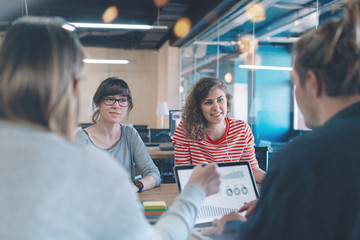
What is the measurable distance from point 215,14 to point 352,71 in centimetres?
576

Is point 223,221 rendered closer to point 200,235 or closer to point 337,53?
point 200,235

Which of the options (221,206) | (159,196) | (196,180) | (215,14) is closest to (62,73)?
(196,180)

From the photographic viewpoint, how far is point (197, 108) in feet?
8.87

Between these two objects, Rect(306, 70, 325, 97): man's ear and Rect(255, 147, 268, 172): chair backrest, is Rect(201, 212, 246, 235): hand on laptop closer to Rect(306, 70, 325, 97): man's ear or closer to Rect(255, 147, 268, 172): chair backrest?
Rect(306, 70, 325, 97): man's ear

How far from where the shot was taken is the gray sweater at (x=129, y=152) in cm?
248

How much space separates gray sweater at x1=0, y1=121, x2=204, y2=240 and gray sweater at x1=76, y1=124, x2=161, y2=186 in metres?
1.68

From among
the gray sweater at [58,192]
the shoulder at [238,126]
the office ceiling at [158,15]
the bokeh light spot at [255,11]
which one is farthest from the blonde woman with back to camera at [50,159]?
the bokeh light spot at [255,11]

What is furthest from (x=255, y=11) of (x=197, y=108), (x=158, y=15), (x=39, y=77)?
(x=39, y=77)

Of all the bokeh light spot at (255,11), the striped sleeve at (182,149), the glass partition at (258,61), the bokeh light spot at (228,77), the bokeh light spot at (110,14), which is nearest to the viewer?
the striped sleeve at (182,149)

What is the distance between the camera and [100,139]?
2561 mm

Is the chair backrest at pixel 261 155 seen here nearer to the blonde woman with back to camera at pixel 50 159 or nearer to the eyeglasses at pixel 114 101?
the eyeglasses at pixel 114 101

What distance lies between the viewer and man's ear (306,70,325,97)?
99 cm

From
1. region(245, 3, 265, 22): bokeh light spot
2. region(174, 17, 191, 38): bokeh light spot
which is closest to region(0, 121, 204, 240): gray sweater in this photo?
region(245, 3, 265, 22): bokeh light spot

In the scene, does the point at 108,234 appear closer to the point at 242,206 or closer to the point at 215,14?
the point at 242,206
